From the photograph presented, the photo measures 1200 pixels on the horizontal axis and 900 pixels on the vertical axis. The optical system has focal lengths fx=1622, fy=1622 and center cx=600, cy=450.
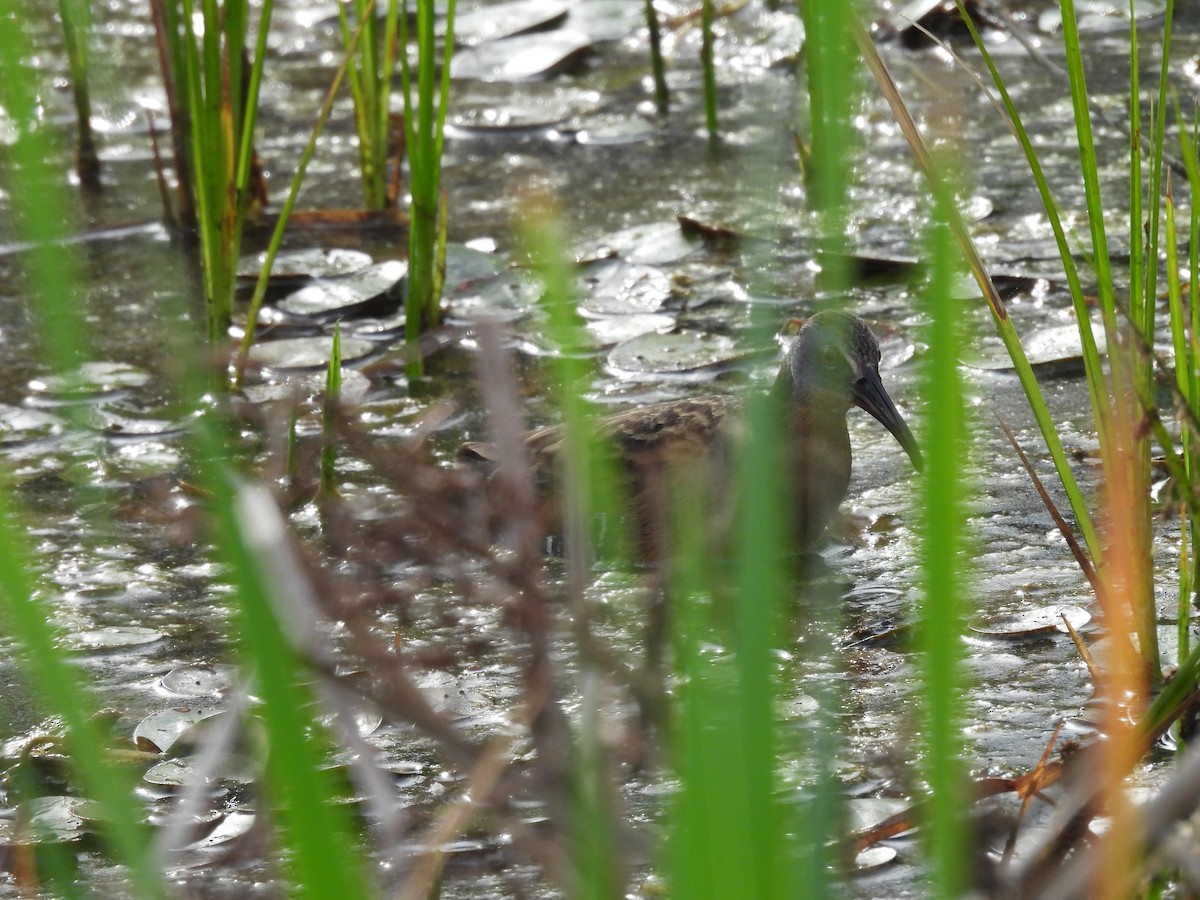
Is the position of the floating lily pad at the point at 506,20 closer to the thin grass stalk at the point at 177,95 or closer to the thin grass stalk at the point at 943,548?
the thin grass stalk at the point at 177,95

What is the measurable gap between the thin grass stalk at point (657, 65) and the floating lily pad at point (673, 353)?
6.21 ft

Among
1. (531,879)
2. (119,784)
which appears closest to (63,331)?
(119,784)

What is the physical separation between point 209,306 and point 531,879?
8.16ft

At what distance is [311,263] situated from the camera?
5262 millimetres

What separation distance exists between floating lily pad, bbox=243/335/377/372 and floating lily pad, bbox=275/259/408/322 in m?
0.20

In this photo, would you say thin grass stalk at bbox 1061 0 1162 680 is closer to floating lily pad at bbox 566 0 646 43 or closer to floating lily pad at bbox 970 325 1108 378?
floating lily pad at bbox 970 325 1108 378

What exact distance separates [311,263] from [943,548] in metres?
4.39

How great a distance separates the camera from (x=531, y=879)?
2344mm

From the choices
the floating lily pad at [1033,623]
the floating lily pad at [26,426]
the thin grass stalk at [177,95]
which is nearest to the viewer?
the floating lily pad at [1033,623]

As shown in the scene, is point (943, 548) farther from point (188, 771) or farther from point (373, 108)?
point (373, 108)

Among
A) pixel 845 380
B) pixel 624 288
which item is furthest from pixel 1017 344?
pixel 624 288

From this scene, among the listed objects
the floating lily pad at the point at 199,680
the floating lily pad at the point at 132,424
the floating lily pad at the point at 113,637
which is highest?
the floating lily pad at the point at 132,424

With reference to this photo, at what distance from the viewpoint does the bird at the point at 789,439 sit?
11.6 ft

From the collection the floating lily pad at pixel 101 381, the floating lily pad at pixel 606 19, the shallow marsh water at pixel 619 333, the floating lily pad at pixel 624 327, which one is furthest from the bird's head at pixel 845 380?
the floating lily pad at pixel 606 19
